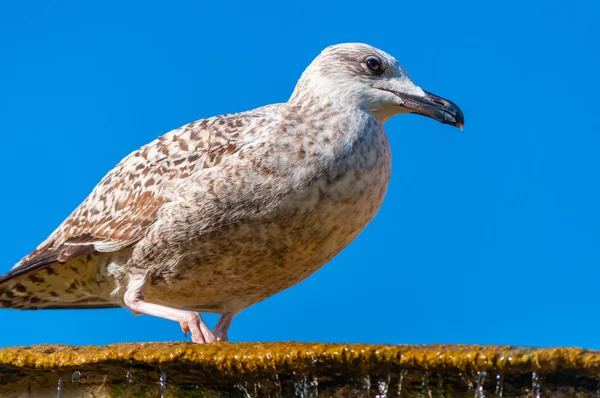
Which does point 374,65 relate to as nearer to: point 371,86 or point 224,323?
point 371,86

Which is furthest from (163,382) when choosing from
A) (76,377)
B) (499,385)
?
(499,385)

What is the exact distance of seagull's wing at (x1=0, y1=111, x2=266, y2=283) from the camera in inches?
267

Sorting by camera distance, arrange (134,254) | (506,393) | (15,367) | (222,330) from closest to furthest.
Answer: (506,393) < (15,367) < (134,254) < (222,330)

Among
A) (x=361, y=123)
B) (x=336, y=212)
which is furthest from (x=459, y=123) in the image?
(x=336, y=212)

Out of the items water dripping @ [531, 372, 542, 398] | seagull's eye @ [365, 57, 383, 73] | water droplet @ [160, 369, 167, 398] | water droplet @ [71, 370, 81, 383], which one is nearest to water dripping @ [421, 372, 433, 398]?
water dripping @ [531, 372, 542, 398]

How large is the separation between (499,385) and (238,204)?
2.54 metres

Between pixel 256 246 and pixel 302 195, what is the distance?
466 mm

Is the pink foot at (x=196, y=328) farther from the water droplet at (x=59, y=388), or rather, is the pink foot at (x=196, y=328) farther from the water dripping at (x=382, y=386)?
the water dripping at (x=382, y=386)

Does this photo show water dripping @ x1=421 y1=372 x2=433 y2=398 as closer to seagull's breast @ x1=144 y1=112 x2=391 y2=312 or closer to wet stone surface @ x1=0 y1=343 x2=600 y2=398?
wet stone surface @ x1=0 y1=343 x2=600 y2=398

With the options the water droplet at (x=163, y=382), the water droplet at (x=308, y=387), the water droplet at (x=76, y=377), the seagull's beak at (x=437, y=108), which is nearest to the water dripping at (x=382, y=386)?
the water droplet at (x=308, y=387)

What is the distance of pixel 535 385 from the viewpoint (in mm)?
4277

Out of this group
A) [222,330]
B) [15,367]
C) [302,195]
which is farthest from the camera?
[222,330]

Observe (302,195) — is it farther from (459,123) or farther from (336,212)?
(459,123)

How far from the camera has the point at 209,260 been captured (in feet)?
21.5
